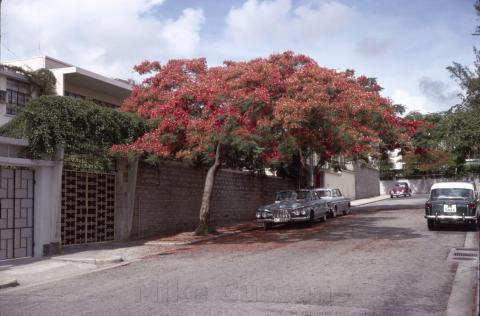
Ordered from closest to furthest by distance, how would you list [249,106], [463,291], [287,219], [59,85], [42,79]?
1. [463,291]
2. [249,106]
3. [287,219]
4. [42,79]
5. [59,85]

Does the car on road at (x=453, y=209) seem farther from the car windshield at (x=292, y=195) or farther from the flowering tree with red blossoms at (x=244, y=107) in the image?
the car windshield at (x=292, y=195)

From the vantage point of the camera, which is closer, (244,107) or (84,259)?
(84,259)

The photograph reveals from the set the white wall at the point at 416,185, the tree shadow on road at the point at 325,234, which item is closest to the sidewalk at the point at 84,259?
the tree shadow on road at the point at 325,234

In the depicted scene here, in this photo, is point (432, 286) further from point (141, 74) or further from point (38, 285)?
point (141, 74)

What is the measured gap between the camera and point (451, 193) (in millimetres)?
18328

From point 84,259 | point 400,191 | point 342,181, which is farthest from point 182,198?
point 400,191

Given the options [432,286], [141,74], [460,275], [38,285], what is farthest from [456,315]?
[141,74]

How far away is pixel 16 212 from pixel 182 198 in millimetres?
8183

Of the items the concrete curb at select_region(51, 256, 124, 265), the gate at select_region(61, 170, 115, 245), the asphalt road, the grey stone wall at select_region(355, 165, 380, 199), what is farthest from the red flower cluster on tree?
the grey stone wall at select_region(355, 165, 380, 199)

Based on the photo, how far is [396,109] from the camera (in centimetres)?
3048

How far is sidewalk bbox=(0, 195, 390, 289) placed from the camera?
431 inches

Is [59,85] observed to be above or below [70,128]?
above

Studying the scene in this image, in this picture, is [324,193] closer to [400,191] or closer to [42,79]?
[42,79]

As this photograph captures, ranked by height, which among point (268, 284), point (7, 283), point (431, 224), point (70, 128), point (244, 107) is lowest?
point (7, 283)
